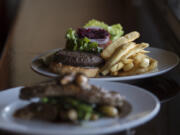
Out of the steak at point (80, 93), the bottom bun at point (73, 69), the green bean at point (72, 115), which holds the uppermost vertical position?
the steak at point (80, 93)

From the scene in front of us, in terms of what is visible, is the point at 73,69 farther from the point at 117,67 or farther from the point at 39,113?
the point at 39,113

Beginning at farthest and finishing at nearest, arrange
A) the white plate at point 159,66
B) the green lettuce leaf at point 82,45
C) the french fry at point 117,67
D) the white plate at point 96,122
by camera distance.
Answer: the green lettuce leaf at point 82,45
the french fry at point 117,67
the white plate at point 159,66
the white plate at point 96,122

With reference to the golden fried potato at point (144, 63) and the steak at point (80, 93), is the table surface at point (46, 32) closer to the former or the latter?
the golden fried potato at point (144, 63)

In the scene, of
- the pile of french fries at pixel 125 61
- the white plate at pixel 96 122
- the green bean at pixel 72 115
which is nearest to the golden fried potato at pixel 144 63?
the pile of french fries at pixel 125 61

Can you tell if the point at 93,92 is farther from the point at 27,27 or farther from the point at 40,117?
the point at 27,27

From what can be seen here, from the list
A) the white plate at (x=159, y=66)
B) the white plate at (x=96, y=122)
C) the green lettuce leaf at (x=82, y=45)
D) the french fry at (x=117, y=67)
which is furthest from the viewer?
the green lettuce leaf at (x=82, y=45)

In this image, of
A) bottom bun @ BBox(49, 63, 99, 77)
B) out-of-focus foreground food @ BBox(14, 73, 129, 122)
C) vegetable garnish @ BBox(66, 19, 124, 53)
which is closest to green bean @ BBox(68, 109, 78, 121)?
out-of-focus foreground food @ BBox(14, 73, 129, 122)

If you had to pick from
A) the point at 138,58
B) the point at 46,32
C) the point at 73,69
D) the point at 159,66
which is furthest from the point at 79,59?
the point at 46,32

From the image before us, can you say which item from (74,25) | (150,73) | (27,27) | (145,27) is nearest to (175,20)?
(145,27)

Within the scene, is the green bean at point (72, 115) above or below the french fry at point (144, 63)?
above
